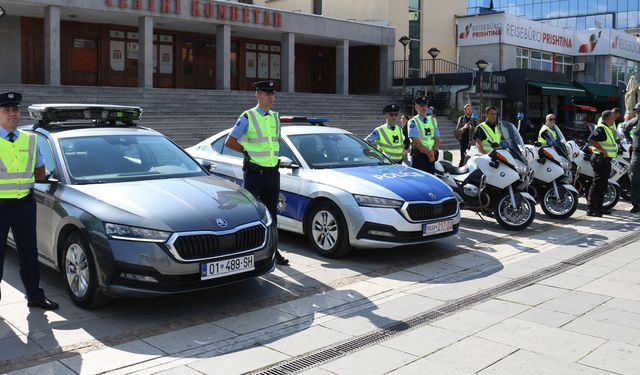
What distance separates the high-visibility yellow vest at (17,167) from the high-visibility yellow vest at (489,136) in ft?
22.1

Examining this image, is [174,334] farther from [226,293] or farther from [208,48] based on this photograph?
[208,48]

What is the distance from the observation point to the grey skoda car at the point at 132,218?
5121 mm

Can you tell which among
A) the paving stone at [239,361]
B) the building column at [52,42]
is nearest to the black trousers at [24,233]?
the paving stone at [239,361]

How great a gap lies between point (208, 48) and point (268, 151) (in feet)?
81.6

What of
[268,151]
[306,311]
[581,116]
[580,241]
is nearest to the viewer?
[306,311]

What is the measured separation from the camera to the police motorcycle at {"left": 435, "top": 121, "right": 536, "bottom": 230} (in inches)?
368

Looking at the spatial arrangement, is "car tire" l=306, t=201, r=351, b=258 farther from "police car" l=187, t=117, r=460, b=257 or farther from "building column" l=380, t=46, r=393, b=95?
"building column" l=380, t=46, r=393, b=95

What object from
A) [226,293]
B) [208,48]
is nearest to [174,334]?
[226,293]

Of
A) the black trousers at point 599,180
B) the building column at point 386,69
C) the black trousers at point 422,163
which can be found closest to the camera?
the black trousers at point 422,163

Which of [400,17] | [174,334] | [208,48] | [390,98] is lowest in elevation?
[174,334]

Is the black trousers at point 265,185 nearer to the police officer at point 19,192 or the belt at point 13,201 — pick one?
the police officer at point 19,192

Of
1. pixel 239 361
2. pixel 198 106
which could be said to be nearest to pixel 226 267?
pixel 239 361

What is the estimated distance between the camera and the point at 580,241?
8.80m

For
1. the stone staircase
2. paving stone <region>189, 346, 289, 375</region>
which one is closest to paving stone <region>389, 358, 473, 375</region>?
paving stone <region>189, 346, 289, 375</region>
